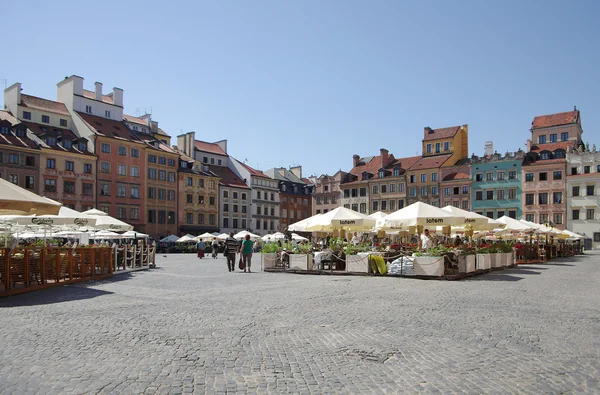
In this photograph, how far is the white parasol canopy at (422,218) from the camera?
19.9 m

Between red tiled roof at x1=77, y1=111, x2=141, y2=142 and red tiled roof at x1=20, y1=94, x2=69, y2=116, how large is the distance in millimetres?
1926

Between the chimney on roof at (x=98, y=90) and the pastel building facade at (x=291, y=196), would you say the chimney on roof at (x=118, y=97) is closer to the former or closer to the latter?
the chimney on roof at (x=98, y=90)

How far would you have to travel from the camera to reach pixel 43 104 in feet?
193

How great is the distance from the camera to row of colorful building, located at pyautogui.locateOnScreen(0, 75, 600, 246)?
56375mm

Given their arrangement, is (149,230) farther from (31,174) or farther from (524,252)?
(524,252)

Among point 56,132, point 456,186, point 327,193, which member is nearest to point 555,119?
point 456,186

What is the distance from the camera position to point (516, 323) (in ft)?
30.5

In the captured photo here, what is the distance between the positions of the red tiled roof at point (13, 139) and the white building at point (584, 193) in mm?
60863


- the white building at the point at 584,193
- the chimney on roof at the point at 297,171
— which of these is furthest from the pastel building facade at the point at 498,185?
the chimney on roof at the point at 297,171

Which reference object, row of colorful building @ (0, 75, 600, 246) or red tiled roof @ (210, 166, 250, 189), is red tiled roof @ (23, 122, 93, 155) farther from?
red tiled roof @ (210, 166, 250, 189)

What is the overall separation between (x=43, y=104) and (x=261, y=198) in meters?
36.0

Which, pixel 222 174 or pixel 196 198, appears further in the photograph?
pixel 222 174

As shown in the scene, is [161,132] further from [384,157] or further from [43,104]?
[384,157]

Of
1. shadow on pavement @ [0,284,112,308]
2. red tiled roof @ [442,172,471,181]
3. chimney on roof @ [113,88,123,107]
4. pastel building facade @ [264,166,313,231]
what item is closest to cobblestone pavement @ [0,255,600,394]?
shadow on pavement @ [0,284,112,308]
